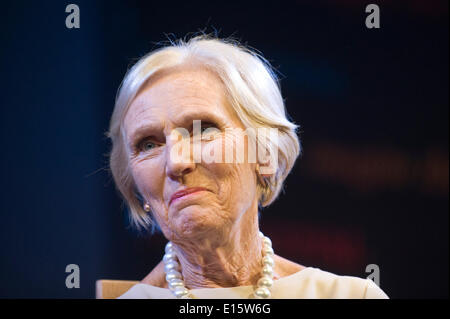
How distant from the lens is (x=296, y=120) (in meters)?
2.10

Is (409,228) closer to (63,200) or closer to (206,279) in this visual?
(206,279)

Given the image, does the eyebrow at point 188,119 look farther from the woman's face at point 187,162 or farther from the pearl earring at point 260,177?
the pearl earring at point 260,177

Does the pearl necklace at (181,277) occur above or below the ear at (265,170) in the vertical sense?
below

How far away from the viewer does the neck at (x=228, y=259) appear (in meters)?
1.80

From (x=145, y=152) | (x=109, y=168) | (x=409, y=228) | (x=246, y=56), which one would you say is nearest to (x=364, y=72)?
(x=246, y=56)

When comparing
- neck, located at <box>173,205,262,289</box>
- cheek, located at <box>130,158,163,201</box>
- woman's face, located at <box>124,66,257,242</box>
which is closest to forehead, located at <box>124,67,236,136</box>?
woman's face, located at <box>124,66,257,242</box>

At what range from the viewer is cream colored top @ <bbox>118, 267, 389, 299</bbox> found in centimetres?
184

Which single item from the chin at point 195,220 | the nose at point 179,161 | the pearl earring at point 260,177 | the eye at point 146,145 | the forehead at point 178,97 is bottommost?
the chin at point 195,220

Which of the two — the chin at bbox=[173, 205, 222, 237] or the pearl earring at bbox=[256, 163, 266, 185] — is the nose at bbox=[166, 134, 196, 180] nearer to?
the chin at bbox=[173, 205, 222, 237]

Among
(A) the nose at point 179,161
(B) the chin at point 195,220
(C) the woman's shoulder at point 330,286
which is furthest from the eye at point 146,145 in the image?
(C) the woman's shoulder at point 330,286

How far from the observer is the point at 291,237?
216 centimetres

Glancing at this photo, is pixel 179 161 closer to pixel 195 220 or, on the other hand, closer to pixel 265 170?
pixel 195 220

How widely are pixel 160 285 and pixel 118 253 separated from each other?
246 mm

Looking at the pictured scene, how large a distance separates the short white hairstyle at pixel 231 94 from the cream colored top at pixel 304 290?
0.87 ft
